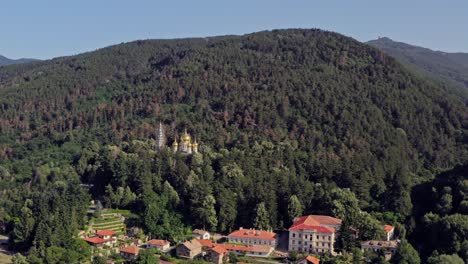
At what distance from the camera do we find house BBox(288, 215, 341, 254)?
5447 cm

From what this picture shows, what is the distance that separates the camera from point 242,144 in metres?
80.8

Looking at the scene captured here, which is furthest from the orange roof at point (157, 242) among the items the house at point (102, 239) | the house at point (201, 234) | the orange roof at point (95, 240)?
the orange roof at point (95, 240)

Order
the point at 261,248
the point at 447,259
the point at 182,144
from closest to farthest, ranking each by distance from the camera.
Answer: the point at 447,259 < the point at 261,248 < the point at 182,144

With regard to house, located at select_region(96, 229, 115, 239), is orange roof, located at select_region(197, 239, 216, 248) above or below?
below

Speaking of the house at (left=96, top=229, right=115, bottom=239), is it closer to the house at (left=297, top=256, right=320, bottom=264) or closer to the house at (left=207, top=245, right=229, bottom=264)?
the house at (left=207, top=245, right=229, bottom=264)

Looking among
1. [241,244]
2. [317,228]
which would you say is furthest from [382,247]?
[241,244]

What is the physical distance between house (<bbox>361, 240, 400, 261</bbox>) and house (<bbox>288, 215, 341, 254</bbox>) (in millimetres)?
3224

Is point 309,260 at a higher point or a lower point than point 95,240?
lower

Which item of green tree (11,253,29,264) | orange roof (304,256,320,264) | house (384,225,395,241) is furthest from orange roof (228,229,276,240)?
green tree (11,253,29,264)

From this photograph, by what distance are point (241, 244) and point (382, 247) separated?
13530 millimetres

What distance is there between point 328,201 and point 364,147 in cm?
2828

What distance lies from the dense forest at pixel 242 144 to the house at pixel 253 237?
2287mm

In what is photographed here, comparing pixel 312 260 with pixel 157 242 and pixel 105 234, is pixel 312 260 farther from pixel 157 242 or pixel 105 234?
pixel 105 234

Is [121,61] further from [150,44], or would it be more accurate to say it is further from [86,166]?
[86,166]
